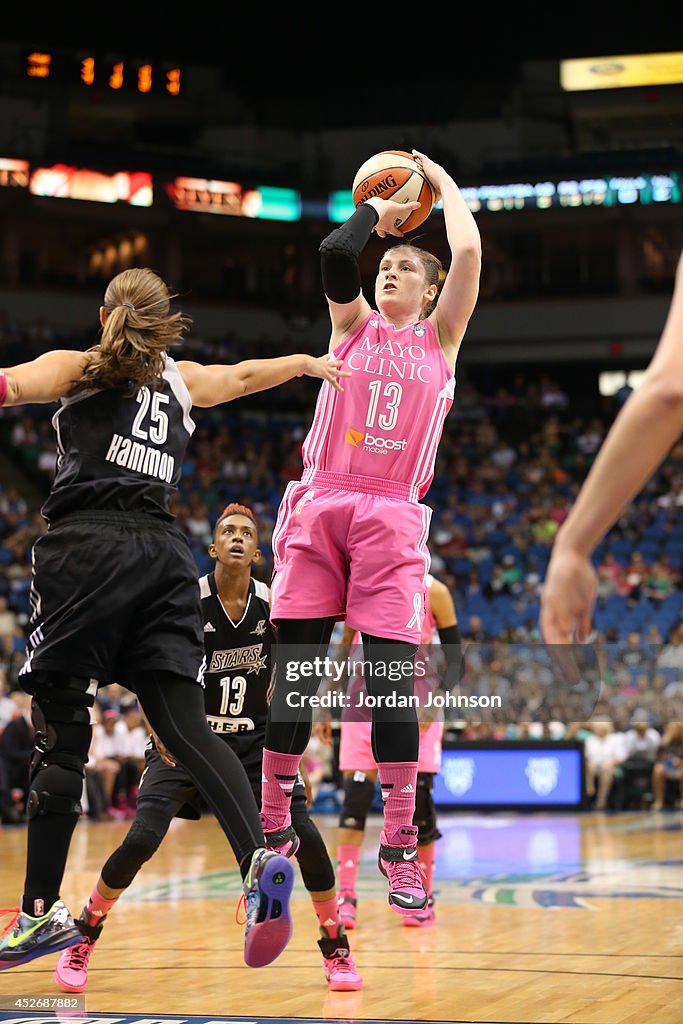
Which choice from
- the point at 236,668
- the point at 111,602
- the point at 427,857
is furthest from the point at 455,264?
the point at 427,857

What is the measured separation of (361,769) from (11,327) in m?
20.6

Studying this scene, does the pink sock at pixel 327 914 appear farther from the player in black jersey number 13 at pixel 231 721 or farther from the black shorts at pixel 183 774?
the black shorts at pixel 183 774

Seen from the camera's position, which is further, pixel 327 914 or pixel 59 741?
pixel 327 914

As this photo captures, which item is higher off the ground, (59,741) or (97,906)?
(59,741)

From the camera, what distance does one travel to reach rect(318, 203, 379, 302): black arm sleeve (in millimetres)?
4777

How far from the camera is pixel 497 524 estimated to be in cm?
2472

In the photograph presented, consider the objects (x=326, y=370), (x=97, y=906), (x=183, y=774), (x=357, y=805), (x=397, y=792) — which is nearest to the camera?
(x=326, y=370)

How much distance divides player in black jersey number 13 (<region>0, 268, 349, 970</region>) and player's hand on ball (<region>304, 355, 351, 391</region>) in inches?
19.3

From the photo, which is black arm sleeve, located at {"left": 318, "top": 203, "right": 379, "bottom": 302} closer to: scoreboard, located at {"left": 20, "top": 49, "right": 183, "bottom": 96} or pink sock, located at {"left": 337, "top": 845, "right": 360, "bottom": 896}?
pink sock, located at {"left": 337, "top": 845, "right": 360, "bottom": 896}

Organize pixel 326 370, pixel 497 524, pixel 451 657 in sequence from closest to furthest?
pixel 326 370 → pixel 451 657 → pixel 497 524

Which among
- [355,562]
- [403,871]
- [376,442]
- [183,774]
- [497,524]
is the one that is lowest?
[403,871]

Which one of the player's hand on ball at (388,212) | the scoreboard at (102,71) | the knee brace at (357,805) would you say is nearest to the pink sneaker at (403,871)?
the player's hand on ball at (388,212)

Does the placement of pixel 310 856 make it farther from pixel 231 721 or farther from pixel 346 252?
pixel 346 252

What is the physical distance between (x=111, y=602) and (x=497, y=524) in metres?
20.8
